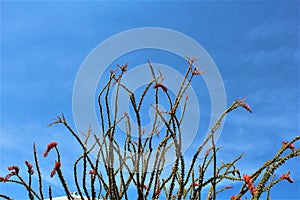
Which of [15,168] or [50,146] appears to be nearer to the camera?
[50,146]

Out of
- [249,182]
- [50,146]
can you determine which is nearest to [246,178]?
[249,182]

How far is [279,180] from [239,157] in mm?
289

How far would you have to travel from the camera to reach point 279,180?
1910 mm

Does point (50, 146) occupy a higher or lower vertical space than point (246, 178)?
higher

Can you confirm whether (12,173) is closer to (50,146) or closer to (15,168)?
(15,168)

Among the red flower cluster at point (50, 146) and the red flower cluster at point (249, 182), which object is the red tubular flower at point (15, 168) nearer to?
the red flower cluster at point (50, 146)

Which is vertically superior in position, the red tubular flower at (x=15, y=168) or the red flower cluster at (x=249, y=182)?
the red tubular flower at (x=15, y=168)

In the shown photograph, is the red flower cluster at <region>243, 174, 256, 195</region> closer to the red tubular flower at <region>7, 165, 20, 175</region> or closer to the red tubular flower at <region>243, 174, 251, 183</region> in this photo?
the red tubular flower at <region>243, 174, 251, 183</region>

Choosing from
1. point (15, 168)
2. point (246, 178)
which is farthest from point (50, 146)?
point (246, 178)

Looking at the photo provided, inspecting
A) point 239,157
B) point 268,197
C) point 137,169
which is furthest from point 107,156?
point 268,197

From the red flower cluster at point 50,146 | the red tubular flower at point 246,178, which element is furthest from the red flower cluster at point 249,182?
the red flower cluster at point 50,146

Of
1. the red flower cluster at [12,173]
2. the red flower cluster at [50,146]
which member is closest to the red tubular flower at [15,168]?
the red flower cluster at [12,173]

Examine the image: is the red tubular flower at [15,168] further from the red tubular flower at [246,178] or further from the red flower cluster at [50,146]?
the red tubular flower at [246,178]

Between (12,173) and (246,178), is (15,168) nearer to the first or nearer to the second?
(12,173)
